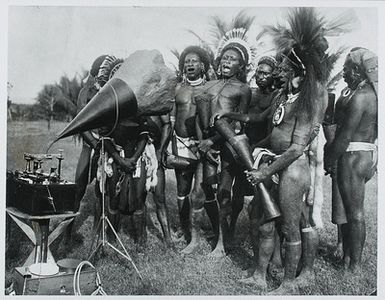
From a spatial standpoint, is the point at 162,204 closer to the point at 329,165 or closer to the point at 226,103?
the point at 226,103

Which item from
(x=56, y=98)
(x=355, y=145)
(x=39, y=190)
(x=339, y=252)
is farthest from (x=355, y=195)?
(x=56, y=98)

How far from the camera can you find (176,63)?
230 inches

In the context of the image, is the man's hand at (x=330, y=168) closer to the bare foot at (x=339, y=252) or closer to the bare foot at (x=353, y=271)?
the bare foot at (x=339, y=252)

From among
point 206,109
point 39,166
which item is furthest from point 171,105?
point 39,166

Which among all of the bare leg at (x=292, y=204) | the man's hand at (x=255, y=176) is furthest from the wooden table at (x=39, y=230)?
the bare leg at (x=292, y=204)

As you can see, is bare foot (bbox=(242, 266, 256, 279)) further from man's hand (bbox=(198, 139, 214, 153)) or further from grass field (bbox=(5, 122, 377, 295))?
man's hand (bbox=(198, 139, 214, 153))

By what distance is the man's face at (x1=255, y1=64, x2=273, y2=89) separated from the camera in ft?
18.7

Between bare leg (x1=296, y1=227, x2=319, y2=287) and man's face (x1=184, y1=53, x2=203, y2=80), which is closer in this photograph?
bare leg (x1=296, y1=227, x2=319, y2=287)

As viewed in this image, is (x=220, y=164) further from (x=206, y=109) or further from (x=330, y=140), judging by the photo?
(x=330, y=140)

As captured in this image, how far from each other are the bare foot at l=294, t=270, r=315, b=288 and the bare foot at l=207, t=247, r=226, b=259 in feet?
2.60

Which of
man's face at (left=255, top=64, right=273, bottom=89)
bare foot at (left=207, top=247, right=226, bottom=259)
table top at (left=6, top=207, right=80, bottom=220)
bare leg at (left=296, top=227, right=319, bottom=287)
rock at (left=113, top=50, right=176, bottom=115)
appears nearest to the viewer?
table top at (left=6, top=207, right=80, bottom=220)

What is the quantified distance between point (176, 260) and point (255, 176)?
123 centimetres

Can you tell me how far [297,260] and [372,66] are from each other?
2.10m

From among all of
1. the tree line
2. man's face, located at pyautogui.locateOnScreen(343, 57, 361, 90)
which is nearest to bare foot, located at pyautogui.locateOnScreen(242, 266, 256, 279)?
man's face, located at pyautogui.locateOnScreen(343, 57, 361, 90)
